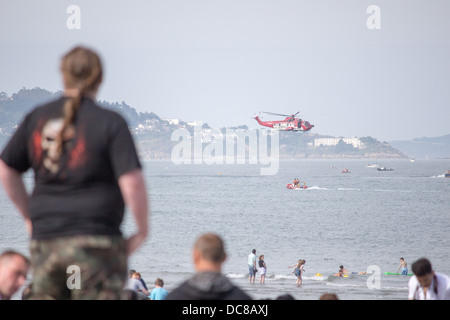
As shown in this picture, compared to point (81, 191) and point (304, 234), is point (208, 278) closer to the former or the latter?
point (81, 191)

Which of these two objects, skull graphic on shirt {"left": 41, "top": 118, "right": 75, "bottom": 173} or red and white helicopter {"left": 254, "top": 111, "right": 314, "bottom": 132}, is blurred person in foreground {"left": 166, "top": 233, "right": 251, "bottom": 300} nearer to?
skull graphic on shirt {"left": 41, "top": 118, "right": 75, "bottom": 173}

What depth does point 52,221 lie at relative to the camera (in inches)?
134

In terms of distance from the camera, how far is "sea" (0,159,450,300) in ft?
154

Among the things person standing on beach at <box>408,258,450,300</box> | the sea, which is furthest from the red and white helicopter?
person standing on beach at <box>408,258,450,300</box>

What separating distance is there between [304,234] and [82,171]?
86.0m

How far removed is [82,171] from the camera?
337 cm

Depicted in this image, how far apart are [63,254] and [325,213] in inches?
4570

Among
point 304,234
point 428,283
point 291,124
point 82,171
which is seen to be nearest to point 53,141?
point 82,171

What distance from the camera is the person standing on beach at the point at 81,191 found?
131 inches

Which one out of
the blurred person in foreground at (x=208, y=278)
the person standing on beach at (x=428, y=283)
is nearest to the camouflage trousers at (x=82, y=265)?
the blurred person in foreground at (x=208, y=278)

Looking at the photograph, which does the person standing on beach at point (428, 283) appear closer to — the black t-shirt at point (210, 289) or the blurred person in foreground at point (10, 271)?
the black t-shirt at point (210, 289)

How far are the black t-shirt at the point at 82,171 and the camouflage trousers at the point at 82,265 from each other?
1.9 inches
